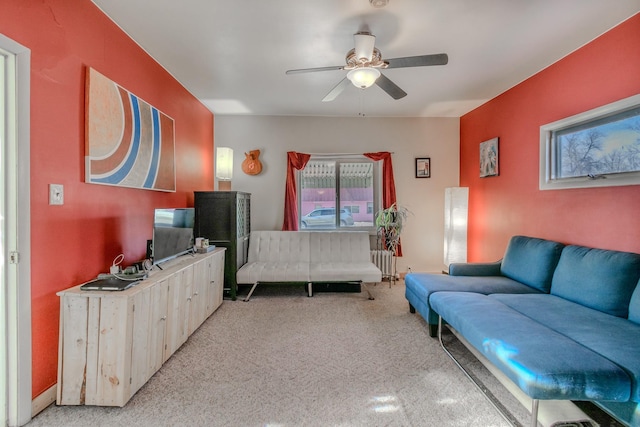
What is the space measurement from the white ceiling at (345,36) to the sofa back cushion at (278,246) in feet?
6.35

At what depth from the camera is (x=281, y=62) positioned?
2883 mm

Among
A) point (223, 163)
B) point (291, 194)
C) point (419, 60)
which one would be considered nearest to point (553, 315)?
point (419, 60)

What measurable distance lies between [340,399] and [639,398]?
144 cm

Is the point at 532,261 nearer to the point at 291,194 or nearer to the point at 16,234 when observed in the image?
the point at 291,194

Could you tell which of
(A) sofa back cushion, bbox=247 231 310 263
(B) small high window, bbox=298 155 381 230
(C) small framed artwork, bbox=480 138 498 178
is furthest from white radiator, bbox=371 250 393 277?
(C) small framed artwork, bbox=480 138 498 178

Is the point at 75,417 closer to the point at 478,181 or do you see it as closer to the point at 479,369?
the point at 479,369

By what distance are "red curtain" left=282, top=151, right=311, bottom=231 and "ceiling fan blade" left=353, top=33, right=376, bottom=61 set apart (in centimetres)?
248

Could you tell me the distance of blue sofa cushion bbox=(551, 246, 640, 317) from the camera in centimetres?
201

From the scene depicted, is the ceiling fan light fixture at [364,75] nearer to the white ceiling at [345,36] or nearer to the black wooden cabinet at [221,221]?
the white ceiling at [345,36]

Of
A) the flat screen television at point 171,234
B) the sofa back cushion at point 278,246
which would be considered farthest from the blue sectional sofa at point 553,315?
the flat screen television at point 171,234

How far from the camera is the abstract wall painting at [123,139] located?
201cm

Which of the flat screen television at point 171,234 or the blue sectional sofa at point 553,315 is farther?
the flat screen television at point 171,234

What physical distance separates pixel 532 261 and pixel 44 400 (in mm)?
3763

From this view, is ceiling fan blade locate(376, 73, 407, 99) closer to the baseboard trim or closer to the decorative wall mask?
the decorative wall mask
